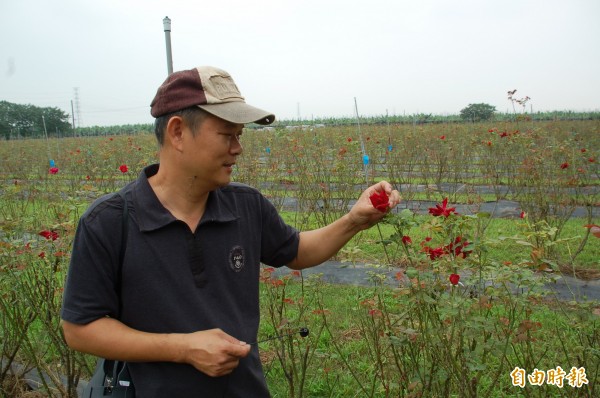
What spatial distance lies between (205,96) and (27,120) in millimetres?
40695

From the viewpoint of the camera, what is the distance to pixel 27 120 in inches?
1455

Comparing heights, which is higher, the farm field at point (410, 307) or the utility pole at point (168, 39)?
the utility pole at point (168, 39)

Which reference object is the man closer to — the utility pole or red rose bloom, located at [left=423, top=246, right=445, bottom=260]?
red rose bloom, located at [left=423, top=246, right=445, bottom=260]

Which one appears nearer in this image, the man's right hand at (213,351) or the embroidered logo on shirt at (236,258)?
the man's right hand at (213,351)

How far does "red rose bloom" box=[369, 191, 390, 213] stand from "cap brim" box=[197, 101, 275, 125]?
40 cm

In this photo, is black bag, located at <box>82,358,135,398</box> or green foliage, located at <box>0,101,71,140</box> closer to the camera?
black bag, located at <box>82,358,135,398</box>

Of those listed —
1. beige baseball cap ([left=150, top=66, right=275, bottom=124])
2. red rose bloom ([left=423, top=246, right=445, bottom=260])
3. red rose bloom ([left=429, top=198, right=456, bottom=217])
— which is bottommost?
red rose bloom ([left=423, top=246, right=445, bottom=260])

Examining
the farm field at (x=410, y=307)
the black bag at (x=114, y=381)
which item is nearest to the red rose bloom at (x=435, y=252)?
the farm field at (x=410, y=307)

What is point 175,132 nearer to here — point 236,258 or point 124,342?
point 236,258

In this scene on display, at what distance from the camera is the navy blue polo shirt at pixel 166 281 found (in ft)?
4.17

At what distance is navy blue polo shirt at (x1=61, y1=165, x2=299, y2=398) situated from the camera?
4.17 ft

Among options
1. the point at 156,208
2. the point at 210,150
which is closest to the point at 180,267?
the point at 156,208

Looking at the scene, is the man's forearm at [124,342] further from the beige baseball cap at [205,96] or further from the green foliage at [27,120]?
the green foliage at [27,120]

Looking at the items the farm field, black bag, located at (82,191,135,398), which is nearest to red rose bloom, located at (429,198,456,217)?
the farm field
